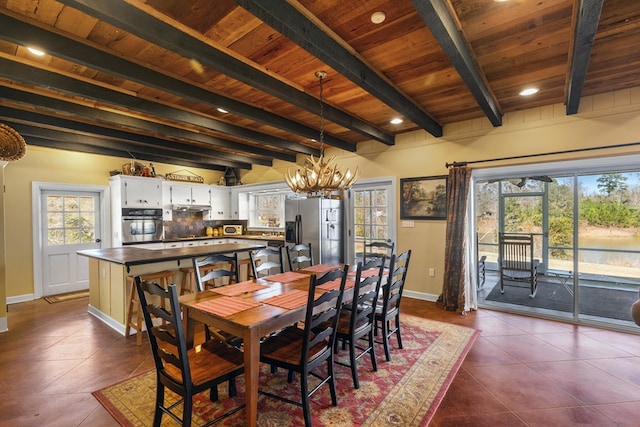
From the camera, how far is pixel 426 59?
248 centimetres

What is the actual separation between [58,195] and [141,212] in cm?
128

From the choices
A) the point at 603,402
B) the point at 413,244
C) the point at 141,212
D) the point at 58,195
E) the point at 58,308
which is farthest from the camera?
the point at 141,212

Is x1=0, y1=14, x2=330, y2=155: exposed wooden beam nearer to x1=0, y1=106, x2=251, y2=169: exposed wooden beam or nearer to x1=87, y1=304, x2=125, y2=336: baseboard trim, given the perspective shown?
x1=0, y1=106, x2=251, y2=169: exposed wooden beam

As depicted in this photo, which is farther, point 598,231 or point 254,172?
point 254,172

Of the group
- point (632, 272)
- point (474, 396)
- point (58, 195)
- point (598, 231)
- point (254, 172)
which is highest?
point (254, 172)

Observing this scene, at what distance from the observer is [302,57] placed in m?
2.41

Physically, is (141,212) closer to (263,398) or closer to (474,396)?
(263,398)

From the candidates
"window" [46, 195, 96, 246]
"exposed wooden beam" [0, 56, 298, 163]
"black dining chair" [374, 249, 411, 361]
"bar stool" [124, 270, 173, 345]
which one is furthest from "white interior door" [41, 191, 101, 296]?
"black dining chair" [374, 249, 411, 361]

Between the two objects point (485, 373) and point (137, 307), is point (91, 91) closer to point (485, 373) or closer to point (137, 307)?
point (137, 307)

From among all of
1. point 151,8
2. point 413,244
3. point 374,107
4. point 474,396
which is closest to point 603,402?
point 474,396

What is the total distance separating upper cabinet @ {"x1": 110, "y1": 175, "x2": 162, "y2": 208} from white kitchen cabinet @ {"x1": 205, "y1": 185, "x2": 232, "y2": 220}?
1211mm

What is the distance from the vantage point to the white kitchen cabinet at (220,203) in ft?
22.6

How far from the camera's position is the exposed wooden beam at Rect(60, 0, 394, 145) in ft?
5.31

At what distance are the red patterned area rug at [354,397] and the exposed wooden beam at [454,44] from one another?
8.17ft
